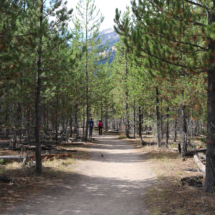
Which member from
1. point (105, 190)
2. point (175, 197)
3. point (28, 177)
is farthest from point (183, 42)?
point (28, 177)

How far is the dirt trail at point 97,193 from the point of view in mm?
5690

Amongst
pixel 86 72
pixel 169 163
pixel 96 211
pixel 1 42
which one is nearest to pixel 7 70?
pixel 1 42

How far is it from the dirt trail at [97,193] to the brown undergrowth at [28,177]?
0.35 metres

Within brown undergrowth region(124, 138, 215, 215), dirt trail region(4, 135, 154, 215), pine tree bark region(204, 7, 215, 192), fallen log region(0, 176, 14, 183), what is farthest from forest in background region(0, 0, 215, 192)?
dirt trail region(4, 135, 154, 215)

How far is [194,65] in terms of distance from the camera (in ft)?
17.7

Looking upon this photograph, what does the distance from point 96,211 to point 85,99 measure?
15862 millimetres

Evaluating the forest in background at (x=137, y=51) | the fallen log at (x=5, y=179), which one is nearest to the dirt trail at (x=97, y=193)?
the fallen log at (x=5, y=179)

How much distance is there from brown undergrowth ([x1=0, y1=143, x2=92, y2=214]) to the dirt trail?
346 mm

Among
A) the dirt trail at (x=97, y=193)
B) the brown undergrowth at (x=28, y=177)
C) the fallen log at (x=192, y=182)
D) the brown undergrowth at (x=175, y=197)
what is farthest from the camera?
the fallen log at (x=192, y=182)

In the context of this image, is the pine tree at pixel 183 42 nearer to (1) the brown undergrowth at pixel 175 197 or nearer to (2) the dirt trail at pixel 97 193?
(1) the brown undergrowth at pixel 175 197

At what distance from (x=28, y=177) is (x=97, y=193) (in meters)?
2.96

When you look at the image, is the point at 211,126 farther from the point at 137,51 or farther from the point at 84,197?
the point at 84,197

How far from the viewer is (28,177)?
26.5 ft

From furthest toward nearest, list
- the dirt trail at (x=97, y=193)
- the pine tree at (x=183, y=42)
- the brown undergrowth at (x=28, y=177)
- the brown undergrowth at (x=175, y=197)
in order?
the brown undergrowth at (x=28, y=177)
the dirt trail at (x=97, y=193)
the pine tree at (x=183, y=42)
the brown undergrowth at (x=175, y=197)
